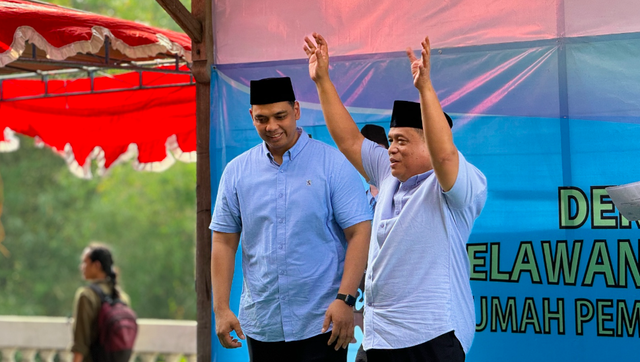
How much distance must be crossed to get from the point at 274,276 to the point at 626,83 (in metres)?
1.75

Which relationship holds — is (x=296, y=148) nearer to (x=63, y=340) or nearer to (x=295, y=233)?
(x=295, y=233)

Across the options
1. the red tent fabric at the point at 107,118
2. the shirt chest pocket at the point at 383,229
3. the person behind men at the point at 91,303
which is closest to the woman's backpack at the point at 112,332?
the person behind men at the point at 91,303

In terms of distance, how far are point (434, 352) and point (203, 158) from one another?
2.05 meters

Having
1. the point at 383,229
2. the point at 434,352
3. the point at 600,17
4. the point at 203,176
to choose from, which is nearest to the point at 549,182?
the point at 600,17

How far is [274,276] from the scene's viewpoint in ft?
10.3

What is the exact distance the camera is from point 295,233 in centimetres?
311

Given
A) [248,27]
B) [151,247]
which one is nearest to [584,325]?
[248,27]

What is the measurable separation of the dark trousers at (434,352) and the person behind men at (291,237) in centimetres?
40

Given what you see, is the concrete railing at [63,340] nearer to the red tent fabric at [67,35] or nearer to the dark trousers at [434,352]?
the red tent fabric at [67,35]

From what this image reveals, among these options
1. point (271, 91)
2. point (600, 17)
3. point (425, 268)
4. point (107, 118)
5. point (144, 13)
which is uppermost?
point (144, 13)

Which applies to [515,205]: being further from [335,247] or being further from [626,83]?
[335,247]

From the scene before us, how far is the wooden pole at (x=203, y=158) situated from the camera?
4199 millimetres

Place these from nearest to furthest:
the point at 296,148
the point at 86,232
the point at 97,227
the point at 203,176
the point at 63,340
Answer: the point at 296,148
the point at 203,176
the point at 63,340
the point at 97,227
the point at 86,232

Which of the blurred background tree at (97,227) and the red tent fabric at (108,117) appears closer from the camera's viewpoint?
the red tent fabric at (108,117)
